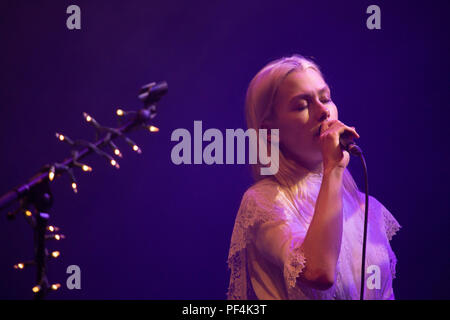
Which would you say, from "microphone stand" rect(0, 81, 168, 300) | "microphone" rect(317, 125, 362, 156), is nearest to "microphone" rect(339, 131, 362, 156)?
"microphone" rect(317, 125, 362, 156)

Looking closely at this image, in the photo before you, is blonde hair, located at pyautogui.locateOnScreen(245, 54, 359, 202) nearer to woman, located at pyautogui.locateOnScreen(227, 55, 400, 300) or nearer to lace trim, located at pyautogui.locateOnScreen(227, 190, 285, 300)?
woman, located at pyautogui.locateOnScreen(227, 55, 400, 300)

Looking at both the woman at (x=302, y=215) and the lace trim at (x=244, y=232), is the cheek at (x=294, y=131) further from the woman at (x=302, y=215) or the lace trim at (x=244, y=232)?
the lace trim at (x=244, y=232)

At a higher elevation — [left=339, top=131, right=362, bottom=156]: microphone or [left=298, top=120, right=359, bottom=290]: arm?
[left=339, top=131, right=362, bottom=156]: microphone

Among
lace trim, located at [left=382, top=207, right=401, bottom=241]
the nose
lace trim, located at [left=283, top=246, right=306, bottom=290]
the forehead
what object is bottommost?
lace trim, located at [left=283, top=246, right=306, bottom=290]

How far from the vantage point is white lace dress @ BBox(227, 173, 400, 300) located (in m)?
1.40

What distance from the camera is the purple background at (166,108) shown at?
201cm

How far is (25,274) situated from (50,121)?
26.3 inches

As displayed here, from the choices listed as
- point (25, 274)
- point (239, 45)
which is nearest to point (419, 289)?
point (239, 45)

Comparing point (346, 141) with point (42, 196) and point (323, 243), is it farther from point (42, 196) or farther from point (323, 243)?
point (42, 196)

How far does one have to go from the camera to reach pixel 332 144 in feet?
4.66

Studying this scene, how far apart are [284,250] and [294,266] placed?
0.20 ft

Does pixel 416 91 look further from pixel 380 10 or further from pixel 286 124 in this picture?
pixel 286 124

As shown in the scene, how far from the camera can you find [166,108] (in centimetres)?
206

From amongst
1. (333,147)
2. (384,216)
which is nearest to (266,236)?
(333,147)
